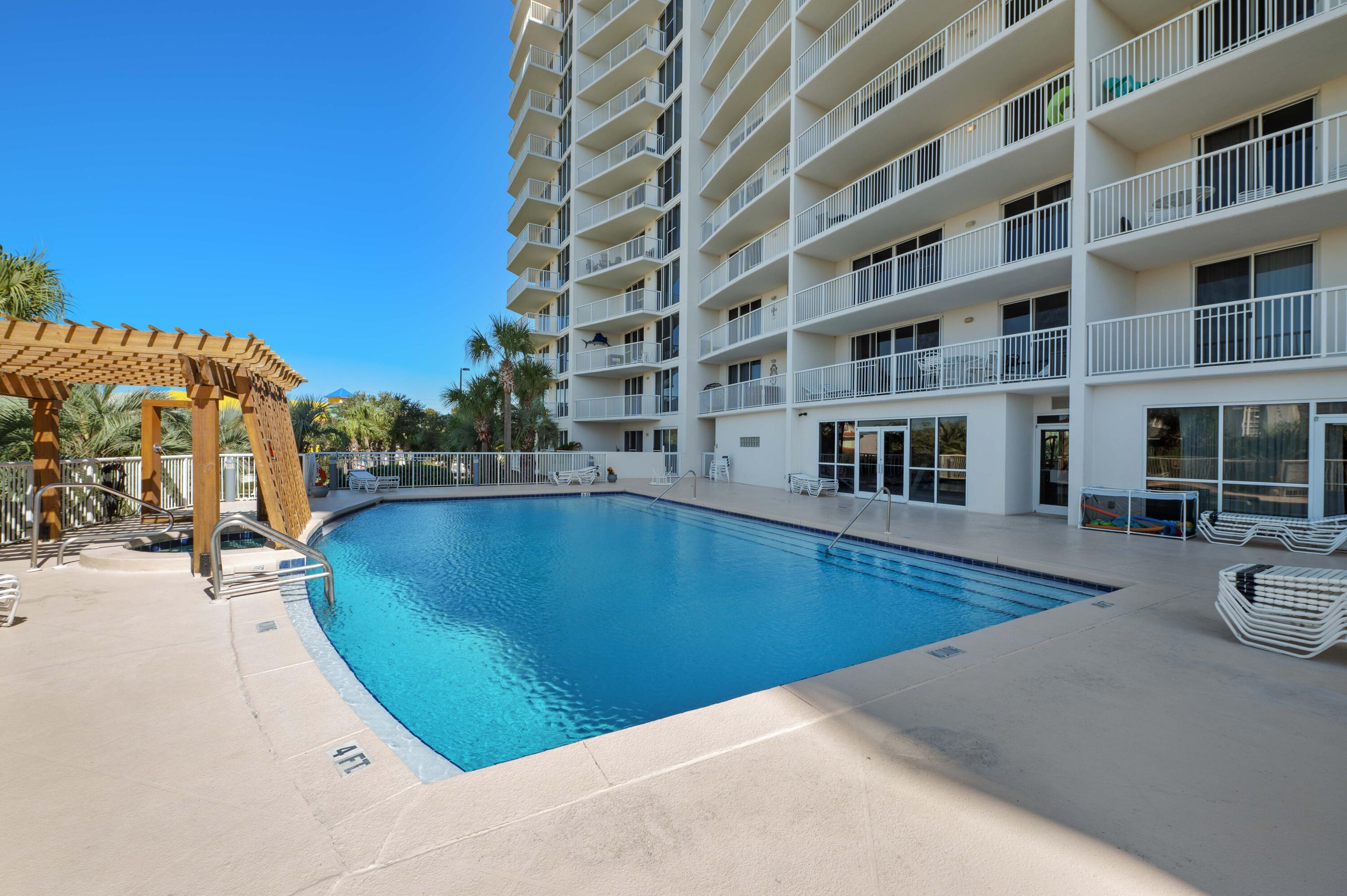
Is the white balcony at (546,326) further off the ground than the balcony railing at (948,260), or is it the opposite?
the white balcony at (546,326)

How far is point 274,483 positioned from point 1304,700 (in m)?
10.9

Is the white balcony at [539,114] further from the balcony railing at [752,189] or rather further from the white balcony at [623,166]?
the balcony railing at [752,189]

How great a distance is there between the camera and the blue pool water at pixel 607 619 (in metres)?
4.09

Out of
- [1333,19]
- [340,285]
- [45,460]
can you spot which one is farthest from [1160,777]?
[340,285]

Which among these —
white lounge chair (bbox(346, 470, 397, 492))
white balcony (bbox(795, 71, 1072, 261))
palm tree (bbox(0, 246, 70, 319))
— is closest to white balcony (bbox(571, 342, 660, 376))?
white balcony (bbox(795, 71, 1072, 261))

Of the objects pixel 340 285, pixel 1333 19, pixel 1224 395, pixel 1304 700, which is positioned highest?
pixel 340 285

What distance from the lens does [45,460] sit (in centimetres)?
799

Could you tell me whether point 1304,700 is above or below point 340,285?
below

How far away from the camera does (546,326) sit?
97.8ft

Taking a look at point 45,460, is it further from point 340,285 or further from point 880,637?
point 340,285

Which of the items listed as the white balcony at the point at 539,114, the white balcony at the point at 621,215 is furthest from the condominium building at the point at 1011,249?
the white balcony at the point at 539,114

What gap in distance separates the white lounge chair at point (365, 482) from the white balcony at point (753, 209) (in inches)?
568

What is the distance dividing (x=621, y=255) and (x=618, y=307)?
2.58 meters

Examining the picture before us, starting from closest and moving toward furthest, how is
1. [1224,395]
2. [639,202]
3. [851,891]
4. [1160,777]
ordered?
[851,891] < [1160,777] < [1224,395] < [639,202]
